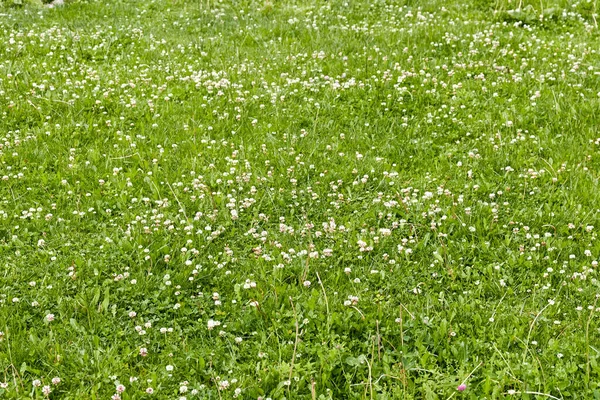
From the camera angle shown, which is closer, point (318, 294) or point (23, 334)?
point (23, 334)

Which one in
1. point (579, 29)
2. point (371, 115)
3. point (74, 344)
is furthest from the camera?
point (579, 29)

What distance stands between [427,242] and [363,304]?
128 centimetres

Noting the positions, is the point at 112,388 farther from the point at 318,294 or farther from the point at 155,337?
the point at 318,294

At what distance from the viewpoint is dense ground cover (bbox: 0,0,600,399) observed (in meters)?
5.20

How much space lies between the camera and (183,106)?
9586mm

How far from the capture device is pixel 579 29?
12164 millimetres

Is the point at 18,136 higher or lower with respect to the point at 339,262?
higher

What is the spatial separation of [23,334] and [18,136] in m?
4.08

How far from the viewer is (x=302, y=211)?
729 cm

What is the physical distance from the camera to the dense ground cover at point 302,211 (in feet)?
17.1

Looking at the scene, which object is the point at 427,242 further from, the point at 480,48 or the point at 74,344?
the point at 480,48

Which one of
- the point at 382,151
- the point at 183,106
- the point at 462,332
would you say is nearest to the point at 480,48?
the point at 382,151

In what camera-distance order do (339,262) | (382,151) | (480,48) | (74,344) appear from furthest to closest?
1. (480,48)
2. (382,151)
3. (339,262)
4. (74,344)

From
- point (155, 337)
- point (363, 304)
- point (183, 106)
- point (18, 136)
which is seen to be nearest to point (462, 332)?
point (363, 304)
